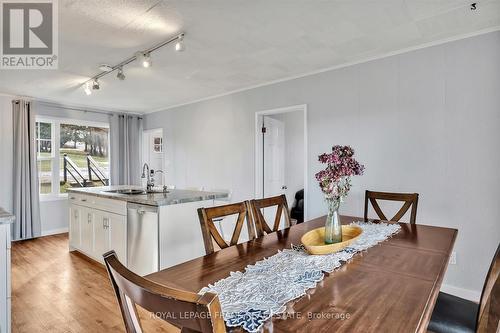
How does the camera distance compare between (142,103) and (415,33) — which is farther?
(142,103)

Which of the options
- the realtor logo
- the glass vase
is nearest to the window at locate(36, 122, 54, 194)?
the realtor logo

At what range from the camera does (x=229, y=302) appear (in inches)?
36.0

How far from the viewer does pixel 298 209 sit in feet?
17.1

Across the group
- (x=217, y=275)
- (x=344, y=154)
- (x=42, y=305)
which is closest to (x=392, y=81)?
(x=344, y=154)

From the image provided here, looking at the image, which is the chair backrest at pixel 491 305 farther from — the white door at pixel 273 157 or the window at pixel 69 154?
the window at pixel 69 154

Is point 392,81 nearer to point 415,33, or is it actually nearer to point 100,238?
point 415,33

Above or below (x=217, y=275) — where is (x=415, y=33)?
above

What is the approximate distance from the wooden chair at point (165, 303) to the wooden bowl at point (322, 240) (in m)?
0.87

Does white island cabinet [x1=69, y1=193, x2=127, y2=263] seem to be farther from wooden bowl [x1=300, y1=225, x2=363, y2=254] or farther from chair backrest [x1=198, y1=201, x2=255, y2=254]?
wooden bowl [x1=300, y1=225, x2=363, y2=254]

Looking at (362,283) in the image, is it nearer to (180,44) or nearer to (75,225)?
(180,44)

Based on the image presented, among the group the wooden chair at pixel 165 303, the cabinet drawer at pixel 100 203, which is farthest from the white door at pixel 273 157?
the wooden chair at pixel 165 303

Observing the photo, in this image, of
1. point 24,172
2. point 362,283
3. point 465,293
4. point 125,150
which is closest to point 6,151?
point 24,172

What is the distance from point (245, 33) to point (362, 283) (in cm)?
226

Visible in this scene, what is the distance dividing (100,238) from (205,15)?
2787 millimetres
